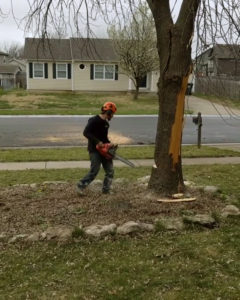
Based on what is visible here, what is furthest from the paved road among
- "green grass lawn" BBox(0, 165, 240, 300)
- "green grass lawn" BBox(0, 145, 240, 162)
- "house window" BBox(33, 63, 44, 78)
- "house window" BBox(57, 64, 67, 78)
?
"house window" BBox(57, 64, 67, 78)

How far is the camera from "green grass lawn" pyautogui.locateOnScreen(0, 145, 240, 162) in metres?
10.4

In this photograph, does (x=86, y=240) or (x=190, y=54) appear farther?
(x=190, y=54)

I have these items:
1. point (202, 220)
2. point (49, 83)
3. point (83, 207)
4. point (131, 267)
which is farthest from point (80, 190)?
point (49, 83)

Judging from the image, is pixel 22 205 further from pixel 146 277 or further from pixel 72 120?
pixel 72 120

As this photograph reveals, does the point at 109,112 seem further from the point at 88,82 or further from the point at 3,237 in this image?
the point at 88,82

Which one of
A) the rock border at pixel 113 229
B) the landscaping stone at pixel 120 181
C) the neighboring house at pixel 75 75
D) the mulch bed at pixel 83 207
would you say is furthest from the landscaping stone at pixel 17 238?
the neighboring house at pixel 75 75

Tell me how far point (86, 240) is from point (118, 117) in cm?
1672

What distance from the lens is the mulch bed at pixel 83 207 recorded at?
5402 mm

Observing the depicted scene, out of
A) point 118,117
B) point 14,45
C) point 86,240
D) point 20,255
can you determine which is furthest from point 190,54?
point 14,45

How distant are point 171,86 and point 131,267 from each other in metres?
2.78

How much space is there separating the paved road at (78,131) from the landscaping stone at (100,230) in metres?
8.16

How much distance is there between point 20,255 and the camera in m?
4.57

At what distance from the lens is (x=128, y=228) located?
5137 millimetres

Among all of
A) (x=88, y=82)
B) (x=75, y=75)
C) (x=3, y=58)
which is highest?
(x=3, y=58)
